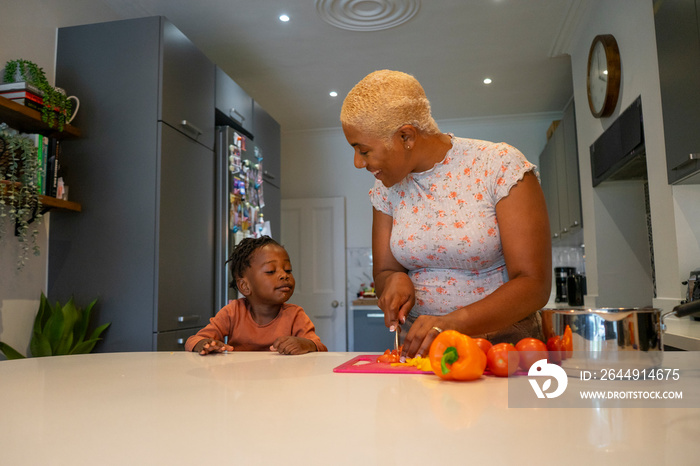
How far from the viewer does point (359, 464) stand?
1.57 ft

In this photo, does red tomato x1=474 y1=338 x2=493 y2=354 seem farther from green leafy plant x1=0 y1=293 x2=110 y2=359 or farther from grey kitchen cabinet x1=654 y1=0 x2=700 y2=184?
green leafy plant x1=0 y1=293 x2=110 y2=359

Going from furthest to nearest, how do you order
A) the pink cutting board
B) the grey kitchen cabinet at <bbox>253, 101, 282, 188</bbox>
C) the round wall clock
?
the grey kitchen cabinet at <bbox>253, 101, 282, 188</bbox>, the round wall clock, the pink cutting board

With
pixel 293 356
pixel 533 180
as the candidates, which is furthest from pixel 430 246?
pixel 293 356

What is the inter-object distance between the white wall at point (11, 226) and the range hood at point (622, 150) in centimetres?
291

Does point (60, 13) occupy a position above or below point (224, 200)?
above

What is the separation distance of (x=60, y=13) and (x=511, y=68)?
124 inches

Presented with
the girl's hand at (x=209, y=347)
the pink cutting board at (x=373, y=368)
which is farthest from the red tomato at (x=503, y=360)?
the girl's hand at (x=209, y=347)

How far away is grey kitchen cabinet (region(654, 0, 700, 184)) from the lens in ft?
6.61

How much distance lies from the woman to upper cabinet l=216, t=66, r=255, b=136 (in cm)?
209

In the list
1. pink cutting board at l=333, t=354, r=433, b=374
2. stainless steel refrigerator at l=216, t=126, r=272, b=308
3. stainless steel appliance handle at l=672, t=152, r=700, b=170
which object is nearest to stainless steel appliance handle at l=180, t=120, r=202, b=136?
stainless steel refrigerator at l=216, t=126, r=272, b=308

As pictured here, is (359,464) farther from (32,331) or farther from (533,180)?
(32,331)

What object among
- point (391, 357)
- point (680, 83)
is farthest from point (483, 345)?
point (680, 83)

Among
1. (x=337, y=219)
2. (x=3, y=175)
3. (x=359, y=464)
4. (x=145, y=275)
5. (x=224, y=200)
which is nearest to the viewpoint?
(x=359, y=464)

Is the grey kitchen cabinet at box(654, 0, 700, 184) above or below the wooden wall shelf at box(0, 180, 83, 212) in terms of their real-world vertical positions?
above
